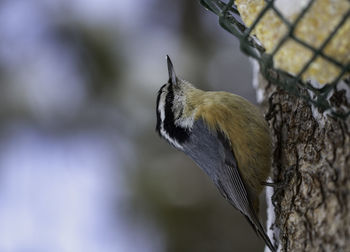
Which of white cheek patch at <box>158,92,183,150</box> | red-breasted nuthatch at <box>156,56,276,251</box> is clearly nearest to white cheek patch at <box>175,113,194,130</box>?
red-breasted nuthatch at <box>156,56,276,251</box>

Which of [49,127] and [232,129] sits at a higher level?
[232,129]

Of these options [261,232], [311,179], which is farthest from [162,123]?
[311,179]

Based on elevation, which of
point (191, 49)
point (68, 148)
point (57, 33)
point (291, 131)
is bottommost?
point (68, 148)

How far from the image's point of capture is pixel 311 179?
8.23 ft

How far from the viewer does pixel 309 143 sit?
265 centimetres

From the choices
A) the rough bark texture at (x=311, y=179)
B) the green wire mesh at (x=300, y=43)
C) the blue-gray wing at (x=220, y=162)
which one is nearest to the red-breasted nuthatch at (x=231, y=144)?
the blue-gray wing at (x=220, y=162)

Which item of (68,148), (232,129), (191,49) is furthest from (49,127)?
(232,129)

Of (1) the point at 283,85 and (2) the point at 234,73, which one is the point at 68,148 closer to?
(2) the point at 234,73

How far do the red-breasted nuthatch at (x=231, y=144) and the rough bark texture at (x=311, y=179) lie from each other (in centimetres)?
15

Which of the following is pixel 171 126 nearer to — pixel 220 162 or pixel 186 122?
pixel 186 122

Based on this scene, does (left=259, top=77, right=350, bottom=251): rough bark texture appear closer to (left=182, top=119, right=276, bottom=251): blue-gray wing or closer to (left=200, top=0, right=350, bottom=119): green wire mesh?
(left=200, top=0, right=350, bottom=119): green wire mesh

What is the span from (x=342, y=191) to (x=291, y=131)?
758 millimetres

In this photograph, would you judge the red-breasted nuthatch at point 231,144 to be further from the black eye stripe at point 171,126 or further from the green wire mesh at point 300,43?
the green wire mesh at point 300,43

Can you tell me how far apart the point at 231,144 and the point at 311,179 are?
0.86 meters
